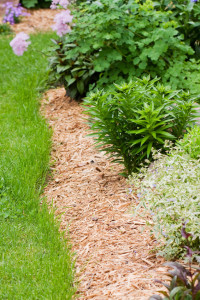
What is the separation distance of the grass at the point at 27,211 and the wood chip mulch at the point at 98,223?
137mm

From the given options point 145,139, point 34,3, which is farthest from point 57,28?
point 34,3

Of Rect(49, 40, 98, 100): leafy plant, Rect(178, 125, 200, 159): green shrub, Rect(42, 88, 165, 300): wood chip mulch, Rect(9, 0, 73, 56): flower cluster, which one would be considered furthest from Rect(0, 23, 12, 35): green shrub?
Rect(178, 125, 200, 159): green shrub

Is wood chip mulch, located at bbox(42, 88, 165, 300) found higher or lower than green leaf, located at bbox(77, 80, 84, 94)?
lower

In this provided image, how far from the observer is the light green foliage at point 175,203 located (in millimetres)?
2568

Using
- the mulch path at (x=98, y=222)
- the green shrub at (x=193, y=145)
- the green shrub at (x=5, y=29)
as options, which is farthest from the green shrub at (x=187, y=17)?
the green shrub at (x=5, y=29)

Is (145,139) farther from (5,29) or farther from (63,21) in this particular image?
(5,29)

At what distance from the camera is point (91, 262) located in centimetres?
299

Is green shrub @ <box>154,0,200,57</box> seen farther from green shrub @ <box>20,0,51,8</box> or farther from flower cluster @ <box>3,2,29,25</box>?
green shrub @ <box>20,0,51,8</box>

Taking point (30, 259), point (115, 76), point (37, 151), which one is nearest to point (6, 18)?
point (115, 76)

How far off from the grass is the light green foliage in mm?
681

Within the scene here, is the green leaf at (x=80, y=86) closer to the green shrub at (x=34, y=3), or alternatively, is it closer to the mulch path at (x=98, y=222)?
the mulch path at (x=98, y=222)

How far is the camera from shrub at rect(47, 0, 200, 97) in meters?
4.81

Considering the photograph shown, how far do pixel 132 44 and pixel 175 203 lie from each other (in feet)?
9.05

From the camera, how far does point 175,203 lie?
8.54 ft
